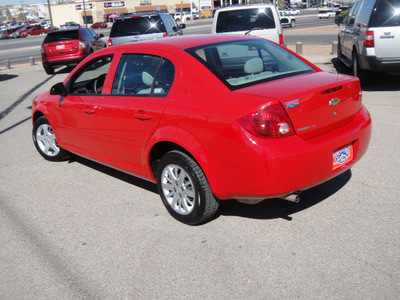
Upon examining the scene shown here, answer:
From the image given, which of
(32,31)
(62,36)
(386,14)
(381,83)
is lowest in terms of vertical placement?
(32,31)

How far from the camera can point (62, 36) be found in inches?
698

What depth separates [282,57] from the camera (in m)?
4.54

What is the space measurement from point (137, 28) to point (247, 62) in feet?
33.1

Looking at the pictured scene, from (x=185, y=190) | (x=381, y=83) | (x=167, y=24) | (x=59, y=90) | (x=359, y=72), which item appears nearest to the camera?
(x=185, y=190)

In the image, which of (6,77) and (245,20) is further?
(6,77)

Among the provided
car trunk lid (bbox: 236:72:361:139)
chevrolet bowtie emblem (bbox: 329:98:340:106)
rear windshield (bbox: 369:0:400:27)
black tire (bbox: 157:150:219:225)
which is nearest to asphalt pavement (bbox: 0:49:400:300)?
black tire (bbox: 157:150:219:225)

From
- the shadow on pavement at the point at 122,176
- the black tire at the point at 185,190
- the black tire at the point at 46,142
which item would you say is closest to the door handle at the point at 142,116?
the black tire at the point at 185,190

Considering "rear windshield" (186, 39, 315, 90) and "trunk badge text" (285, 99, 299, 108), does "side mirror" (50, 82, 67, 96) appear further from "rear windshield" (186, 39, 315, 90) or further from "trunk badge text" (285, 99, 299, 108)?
"trunk badge text" (285, 99, 299, 108)

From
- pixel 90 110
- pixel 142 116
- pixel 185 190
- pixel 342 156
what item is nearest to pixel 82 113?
pixel 90 110

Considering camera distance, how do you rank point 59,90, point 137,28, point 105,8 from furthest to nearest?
1. point 105,8
2. point 137,28
3. point 59,90

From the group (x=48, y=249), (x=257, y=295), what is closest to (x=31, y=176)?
(x=48, y=249)

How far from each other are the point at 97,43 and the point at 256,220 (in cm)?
1703

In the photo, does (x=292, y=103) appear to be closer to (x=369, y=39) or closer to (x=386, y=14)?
(x=369, y=39)

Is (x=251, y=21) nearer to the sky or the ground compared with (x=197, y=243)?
nearer to the sky
